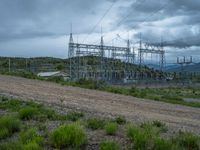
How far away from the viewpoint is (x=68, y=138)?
9750 mm

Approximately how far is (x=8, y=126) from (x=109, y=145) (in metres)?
3.44

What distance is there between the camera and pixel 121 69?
3684 inches

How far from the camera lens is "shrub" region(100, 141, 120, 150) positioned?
9.26m

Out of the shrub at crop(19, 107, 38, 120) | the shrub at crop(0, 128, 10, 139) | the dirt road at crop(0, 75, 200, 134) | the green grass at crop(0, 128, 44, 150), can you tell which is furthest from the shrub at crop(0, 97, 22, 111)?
the green grass at crop(0, 128, 44, 150)

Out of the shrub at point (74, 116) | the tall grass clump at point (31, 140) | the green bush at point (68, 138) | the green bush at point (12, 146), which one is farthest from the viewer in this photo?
the shrub at point (74, 116)

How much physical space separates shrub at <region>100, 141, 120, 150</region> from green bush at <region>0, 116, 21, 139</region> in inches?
111

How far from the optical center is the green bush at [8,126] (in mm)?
10919

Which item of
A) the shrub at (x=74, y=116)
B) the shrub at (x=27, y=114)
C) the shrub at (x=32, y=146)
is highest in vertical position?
the shrub at (x=27, y=114)

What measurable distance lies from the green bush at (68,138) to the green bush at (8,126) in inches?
57.8

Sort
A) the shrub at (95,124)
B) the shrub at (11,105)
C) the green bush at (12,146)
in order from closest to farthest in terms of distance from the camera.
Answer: the green bush at (12,146) < the shrub at (95,124) < the shrub at (11,105)

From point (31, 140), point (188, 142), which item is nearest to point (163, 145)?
point (188, 142)

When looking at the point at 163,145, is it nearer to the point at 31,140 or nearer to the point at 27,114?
the point at 31,140

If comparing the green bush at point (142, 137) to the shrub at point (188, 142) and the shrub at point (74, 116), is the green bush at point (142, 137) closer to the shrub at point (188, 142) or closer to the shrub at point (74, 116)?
the shrub at point (188, 142)

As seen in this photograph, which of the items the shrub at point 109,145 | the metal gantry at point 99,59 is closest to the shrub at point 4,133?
the shrub at point 109,145
